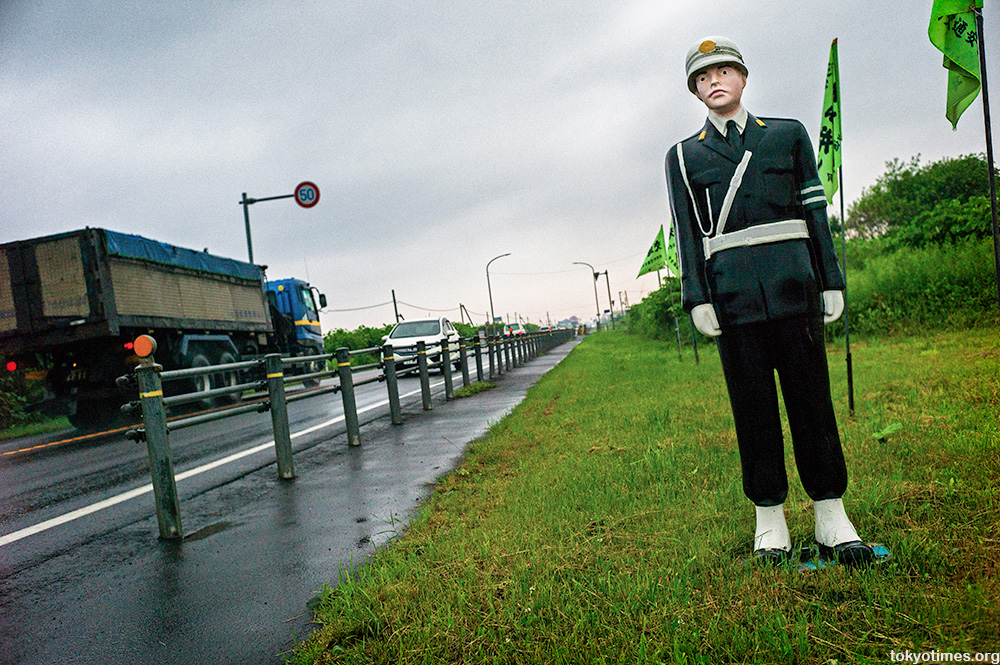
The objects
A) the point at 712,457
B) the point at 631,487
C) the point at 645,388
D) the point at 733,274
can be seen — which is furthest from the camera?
the point at 645,388

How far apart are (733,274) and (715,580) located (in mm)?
1229

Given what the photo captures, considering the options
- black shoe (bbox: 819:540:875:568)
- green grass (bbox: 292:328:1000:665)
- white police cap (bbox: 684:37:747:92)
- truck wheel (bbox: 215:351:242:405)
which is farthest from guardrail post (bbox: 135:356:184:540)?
truck wheel (bbox: 215:351:242:405)

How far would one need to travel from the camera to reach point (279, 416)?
6.05m

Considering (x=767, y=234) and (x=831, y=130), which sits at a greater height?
(x=831, y=130)

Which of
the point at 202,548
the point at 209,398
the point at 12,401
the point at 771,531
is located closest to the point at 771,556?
the point at 771,531

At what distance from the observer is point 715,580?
8.39 feet

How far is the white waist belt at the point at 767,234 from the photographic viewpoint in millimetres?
2660

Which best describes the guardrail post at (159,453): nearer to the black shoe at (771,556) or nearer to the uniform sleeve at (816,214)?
the black shoe at (771,556)

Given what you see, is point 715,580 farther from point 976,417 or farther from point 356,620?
point 976,417

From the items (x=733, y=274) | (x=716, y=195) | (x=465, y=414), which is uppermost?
(x=716, y=195)

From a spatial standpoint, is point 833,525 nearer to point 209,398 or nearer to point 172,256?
point 209,398

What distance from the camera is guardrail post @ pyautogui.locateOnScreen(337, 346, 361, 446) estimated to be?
759 cm

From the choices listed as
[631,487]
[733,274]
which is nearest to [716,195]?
[733,274]

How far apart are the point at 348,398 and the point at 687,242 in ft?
18.8
